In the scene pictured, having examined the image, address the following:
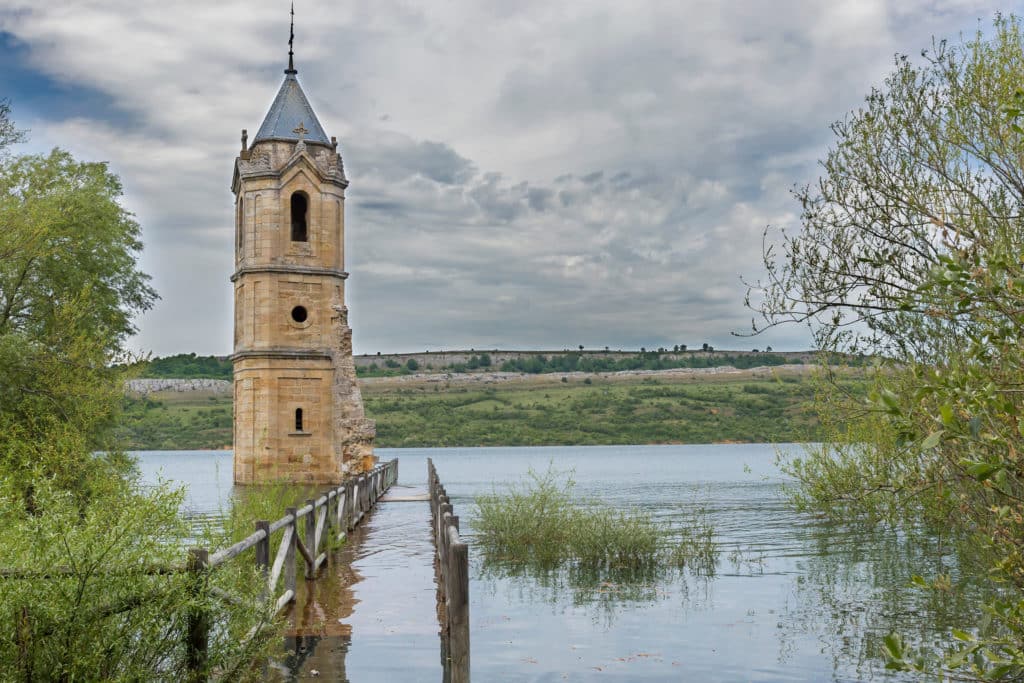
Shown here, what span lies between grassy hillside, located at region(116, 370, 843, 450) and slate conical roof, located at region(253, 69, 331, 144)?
7538 cm

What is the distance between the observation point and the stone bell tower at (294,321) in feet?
118

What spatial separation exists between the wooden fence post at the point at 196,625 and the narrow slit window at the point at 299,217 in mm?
32036

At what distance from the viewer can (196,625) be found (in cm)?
694

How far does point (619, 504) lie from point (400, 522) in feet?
52.4

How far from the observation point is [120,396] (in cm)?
2061

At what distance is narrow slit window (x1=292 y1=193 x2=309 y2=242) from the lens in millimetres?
38406

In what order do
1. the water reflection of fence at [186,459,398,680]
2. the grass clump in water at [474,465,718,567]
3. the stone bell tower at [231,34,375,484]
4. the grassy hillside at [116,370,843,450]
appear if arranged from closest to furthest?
the water reflection of fence at [186,459,398,680]
the grass clump in water at [474,465,718,567]
the stone bell tower at [231,34,375,484]
the grassy hillside at [116,370,843,450]

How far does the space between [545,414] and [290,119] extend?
3950 inches

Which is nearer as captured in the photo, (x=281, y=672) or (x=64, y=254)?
(x=281, y=672)

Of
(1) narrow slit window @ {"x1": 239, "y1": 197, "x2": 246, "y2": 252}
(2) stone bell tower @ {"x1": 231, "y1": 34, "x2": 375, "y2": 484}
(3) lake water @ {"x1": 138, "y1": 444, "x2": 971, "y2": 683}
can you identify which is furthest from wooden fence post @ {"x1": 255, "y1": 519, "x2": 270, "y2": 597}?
(1) narrow slit window @ {"x1": 239, "y1": 197, "x2": 246, "y2": 252}

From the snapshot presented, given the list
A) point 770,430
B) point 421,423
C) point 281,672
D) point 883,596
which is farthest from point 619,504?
point 421,423

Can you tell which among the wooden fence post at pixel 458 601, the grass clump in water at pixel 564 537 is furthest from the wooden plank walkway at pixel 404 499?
the wooden fence post at pixel 458 601

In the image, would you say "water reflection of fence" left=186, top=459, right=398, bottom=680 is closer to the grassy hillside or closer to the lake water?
the lake water

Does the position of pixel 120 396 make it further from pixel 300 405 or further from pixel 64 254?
pixel 300 405
